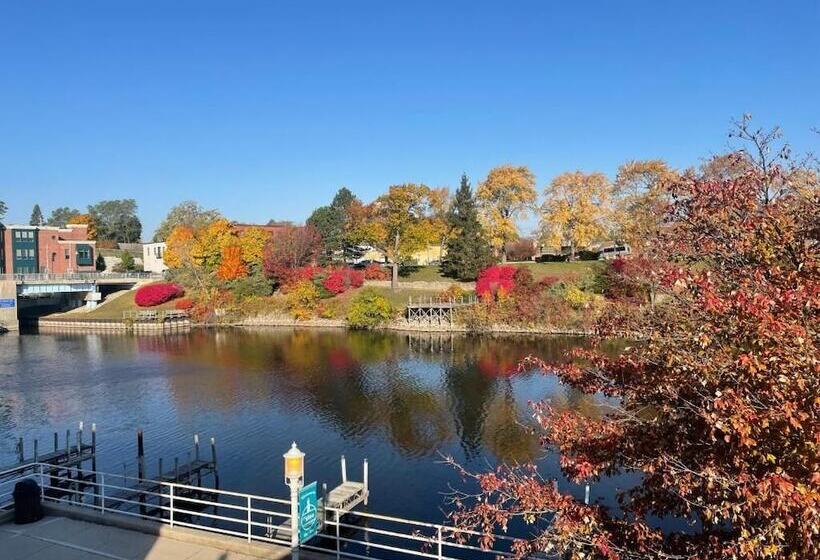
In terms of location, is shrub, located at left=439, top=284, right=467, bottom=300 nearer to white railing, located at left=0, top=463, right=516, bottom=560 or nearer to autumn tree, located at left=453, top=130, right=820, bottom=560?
white railing, located at left=0, top=463, right=516, bottom=560

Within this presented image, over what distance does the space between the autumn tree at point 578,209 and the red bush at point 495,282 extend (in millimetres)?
11012

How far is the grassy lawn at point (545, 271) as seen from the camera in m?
61.7

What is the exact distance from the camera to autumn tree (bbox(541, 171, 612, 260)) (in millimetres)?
67875

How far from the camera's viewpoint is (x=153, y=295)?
2763 inches

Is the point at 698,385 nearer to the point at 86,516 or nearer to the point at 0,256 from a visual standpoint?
the point at 86,516

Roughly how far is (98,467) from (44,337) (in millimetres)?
44608

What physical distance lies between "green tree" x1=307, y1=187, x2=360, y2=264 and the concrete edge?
2542 inches

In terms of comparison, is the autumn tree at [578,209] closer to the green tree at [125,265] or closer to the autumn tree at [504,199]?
the autumn tree at [504,199]

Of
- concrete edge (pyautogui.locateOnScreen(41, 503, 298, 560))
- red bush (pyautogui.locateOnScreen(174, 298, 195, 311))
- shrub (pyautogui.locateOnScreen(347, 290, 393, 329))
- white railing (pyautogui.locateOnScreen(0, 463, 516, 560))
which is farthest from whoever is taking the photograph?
red bush (pyautogui.locateOnScreen(174, 298, 195, 311))

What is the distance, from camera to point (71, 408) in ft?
98.5

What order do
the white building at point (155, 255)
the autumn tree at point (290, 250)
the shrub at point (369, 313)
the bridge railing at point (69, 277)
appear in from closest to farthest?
the shrub at point (369, 313) → the bridge railing at point (69, 277) → the autumn tree at point (290, 250) → the white building at point (155, 255)

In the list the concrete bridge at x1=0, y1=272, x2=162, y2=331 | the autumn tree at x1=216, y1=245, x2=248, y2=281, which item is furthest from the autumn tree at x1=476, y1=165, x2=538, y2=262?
the concrete bridge at x1=0, y1=272, x2=162, y2=331

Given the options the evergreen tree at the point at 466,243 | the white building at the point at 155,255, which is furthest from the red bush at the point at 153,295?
the evergreen tree at the point at 466,243

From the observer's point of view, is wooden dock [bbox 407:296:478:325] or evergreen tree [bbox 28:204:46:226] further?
evergreen tree [bbox 28:204:46:226]
